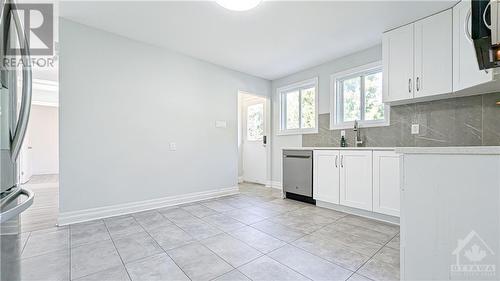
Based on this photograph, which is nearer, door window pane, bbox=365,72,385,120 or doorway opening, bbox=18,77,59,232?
door window pane, bbox=365,72,385,120

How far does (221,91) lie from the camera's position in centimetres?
414

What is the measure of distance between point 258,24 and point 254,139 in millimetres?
3289

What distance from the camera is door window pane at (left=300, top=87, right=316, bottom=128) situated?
14.0ft

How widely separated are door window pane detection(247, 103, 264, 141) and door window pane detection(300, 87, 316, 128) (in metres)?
1.25

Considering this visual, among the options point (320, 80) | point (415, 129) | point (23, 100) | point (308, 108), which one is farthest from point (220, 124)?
point (23, 100)

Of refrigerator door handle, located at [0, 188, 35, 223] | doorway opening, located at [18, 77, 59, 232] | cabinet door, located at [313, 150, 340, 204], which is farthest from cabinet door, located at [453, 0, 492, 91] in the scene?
doorway opening, located at [18, 77, 59, 232]

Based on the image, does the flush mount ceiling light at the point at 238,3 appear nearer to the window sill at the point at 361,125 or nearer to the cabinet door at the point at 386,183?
the cabinet door at the point at 386,183

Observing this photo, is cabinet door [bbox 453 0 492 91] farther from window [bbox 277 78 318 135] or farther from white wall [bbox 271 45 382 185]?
window [bbox 277 78 318 135]

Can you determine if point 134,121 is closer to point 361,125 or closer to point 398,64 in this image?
point 361,125

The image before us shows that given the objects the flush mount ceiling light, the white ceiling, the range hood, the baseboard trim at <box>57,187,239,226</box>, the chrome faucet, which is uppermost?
the white ceiling

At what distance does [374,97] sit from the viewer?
3.33 metres

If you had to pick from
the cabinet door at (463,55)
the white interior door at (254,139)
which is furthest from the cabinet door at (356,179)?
the white interior door at (254,139)

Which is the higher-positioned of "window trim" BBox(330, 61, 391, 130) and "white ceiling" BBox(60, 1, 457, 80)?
"white ceiling" BBox(60, 1, 457, 80)

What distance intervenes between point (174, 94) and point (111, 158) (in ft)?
4.47
